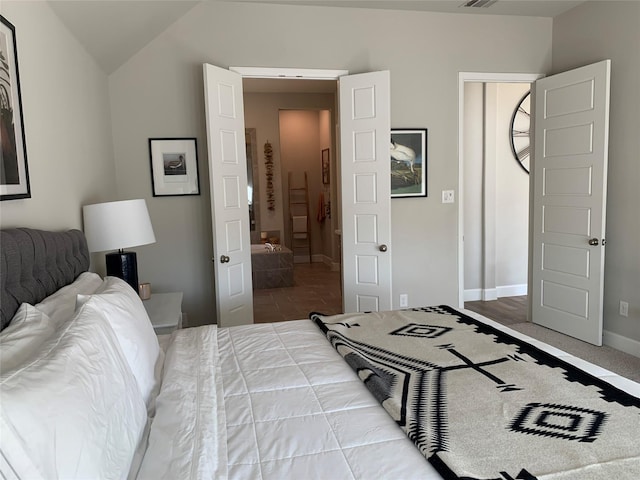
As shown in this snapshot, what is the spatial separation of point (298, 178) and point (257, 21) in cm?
484

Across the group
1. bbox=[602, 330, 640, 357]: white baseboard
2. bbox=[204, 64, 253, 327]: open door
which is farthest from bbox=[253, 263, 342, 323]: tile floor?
bbox=[602, 330, 640, 357]: white baseboard

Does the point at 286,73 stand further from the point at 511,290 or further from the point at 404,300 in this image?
the point at 511,290

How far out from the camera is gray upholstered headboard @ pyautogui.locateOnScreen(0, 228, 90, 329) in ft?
4.89

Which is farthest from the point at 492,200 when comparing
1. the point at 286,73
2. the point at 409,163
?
the point at 286,73

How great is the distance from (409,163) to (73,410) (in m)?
3.72

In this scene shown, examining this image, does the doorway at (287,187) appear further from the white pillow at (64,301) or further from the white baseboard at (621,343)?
the white pillow at (64,301)

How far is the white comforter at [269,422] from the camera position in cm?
124

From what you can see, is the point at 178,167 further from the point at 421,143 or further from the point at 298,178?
the point at 298,178

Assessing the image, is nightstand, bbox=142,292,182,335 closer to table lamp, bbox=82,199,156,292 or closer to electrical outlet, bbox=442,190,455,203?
table lamp, bbox=82,199,156,292

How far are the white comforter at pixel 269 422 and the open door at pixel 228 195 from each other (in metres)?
1.68

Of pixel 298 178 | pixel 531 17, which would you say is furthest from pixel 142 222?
pixel 298 178

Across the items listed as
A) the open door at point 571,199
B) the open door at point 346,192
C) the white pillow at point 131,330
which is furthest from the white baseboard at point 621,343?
the white pillow at point 131,330

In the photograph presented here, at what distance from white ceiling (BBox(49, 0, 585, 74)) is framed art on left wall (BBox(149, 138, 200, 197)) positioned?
2.26 ft

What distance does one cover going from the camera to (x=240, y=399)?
5.39 feet
